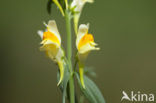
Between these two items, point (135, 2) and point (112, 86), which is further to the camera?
point (135, 2)

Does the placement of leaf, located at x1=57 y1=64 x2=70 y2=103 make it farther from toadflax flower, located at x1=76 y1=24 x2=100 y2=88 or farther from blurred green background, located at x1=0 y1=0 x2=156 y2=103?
blurred green background, located at x1=0 y1=0 x2=156 y2=103

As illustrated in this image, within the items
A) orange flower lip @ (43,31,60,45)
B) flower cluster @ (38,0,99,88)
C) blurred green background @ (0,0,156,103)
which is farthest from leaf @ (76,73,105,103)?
blurred green background @ (0,0,156,103)

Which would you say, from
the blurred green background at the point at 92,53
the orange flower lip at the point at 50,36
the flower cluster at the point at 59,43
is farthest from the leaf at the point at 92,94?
the blurred green background at the point at 92,53

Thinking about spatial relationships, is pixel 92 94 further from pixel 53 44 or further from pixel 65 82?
pixel 53 44

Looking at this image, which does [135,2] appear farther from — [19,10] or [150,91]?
[19,10]

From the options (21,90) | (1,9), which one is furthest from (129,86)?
(1,9)

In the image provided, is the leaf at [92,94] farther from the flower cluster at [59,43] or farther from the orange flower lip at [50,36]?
the orange flower lip at [50,36]

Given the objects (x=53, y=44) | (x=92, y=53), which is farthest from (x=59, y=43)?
(x=92, y=53)
